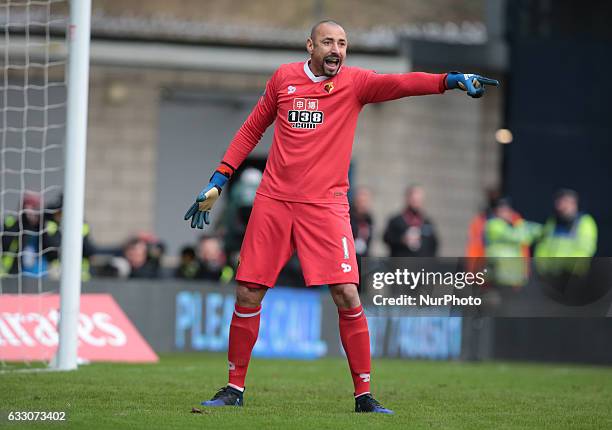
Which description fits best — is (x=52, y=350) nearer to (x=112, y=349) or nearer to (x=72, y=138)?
(x=112, y=349)

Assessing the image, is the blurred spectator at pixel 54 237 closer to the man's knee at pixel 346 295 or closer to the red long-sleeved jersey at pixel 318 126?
the red long-sleeved jersey at pixel 318 126

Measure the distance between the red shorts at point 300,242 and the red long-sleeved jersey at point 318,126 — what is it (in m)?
0.08

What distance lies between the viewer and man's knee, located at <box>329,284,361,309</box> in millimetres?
8180

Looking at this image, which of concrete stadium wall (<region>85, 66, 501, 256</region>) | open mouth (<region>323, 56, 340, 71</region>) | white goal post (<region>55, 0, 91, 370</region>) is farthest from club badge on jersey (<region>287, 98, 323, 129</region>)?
concrete stadium wall (<region>85, 66, 501, 256</region>)

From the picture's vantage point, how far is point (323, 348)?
53.5 feet

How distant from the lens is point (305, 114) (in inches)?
324

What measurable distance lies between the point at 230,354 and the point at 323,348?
7.93 metres

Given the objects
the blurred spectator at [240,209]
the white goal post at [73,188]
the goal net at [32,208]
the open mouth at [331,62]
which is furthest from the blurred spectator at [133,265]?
the open mouth at [331,62]

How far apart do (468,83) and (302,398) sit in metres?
2.63

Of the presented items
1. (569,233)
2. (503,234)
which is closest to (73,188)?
(503,234)

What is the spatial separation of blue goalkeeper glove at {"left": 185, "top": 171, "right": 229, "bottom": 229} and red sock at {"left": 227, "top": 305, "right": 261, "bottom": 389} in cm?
62

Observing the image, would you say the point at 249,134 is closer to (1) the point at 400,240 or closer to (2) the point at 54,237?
(2) the point at 54,237

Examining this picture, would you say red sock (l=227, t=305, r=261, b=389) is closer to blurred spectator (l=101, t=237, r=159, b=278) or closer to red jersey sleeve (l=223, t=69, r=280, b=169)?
red jersey sleeve (l=223, t=69, r=280, b=169)

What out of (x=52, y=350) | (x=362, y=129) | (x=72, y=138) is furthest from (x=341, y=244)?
(x=362, y=129)
